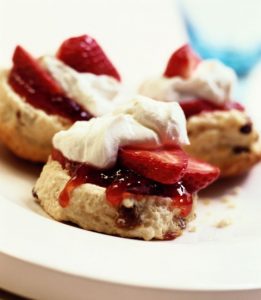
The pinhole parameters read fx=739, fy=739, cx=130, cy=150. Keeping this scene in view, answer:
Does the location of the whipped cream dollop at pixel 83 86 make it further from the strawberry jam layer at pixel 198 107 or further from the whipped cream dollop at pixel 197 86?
the strawberry jam layer at pixel 198 107

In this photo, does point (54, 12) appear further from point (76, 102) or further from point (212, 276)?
point (212, 276)

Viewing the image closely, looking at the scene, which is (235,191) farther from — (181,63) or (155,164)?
(155,164)

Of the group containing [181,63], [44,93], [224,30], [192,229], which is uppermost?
[44,93]

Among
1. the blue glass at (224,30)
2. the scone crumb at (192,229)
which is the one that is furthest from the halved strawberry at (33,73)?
the blue glass at (224,30)

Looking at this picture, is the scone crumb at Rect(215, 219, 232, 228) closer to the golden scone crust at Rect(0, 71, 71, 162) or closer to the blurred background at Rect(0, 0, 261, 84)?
the golden scone crust at Rect(0, 71, 71, 162)

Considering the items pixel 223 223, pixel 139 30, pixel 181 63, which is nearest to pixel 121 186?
pixel 223 223

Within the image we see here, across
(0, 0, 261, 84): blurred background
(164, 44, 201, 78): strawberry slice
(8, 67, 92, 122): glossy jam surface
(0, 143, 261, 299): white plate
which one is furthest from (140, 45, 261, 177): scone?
(0, 0, 261, 84): blurred background

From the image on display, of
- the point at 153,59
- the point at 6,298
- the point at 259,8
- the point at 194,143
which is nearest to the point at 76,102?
the point at 194,143

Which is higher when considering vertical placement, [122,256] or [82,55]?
[82,55]
